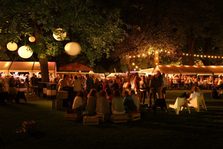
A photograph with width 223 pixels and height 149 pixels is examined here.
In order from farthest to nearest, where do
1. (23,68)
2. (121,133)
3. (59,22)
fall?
(23,68) → (59,22) → (121,133)

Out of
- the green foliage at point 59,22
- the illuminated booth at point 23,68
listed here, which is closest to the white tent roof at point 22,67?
the illuminated booth at point 23,68

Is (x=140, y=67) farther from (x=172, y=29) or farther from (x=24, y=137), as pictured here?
(x=24, y=137)

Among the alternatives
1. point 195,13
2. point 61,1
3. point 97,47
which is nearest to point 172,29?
point 195,13

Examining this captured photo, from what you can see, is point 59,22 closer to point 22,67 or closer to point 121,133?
point 121,133

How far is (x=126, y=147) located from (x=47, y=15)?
14050 mm

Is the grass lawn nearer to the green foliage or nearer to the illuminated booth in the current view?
the green foliage

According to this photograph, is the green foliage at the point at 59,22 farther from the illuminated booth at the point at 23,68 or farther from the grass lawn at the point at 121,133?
the illuminated booth at the point at 23,68

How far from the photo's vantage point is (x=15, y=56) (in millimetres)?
46406

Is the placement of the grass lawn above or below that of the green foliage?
below

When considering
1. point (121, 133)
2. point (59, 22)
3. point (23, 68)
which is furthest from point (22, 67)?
point (121, 133)

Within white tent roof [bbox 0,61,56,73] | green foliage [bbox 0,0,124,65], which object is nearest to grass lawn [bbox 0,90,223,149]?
green foliage [bbox 0,0,124,65]

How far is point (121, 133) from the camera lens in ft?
40.1

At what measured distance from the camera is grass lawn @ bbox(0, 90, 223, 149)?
10.6 m

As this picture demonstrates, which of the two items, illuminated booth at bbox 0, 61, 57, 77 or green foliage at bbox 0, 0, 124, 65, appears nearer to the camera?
green foliage at bbox 0, 0, 124, 65
